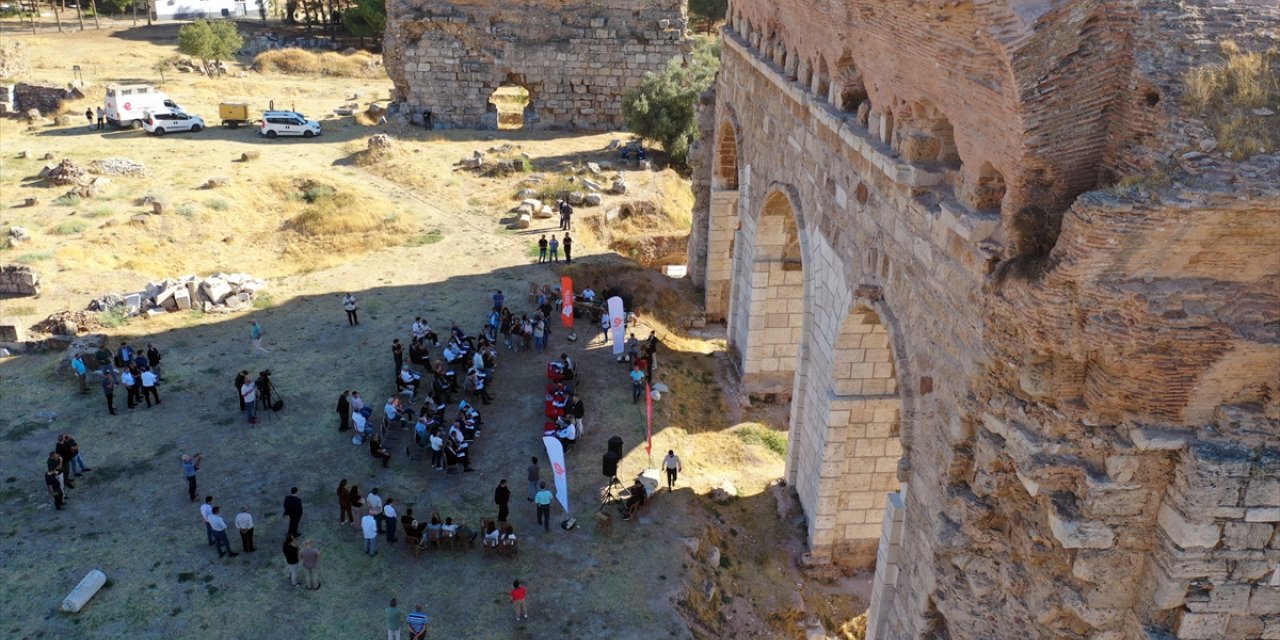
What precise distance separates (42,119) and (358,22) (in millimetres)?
19763

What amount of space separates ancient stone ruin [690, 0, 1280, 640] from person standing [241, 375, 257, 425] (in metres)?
13.3

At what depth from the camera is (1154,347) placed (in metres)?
9.00

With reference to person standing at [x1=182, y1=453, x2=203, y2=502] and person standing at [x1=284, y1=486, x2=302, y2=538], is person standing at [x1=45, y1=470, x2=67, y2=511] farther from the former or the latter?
person standing at [x1=284, y1=486, x2=302, y2=538]

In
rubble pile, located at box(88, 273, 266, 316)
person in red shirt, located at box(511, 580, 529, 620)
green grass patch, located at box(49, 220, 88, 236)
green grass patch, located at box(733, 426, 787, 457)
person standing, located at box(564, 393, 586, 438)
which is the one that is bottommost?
green grass patch, located at box(733, 426, 787, 457)

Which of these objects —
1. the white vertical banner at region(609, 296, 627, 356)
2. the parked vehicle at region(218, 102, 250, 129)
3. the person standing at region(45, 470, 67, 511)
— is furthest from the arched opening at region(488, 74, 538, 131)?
the person standing at region(45, 470, 67, 511)

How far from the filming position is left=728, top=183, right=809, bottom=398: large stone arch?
22109mm

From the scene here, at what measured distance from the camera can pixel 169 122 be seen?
41.2 meters

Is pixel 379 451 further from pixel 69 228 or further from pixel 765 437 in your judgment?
pixel 69 228

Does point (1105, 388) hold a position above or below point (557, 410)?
above

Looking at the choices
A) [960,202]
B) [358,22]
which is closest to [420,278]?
[960,202]

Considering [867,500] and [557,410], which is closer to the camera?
[867,500]

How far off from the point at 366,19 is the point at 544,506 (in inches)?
1863

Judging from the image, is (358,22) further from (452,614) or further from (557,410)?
(452,614)

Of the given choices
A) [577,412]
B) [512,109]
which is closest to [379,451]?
[577,412]
